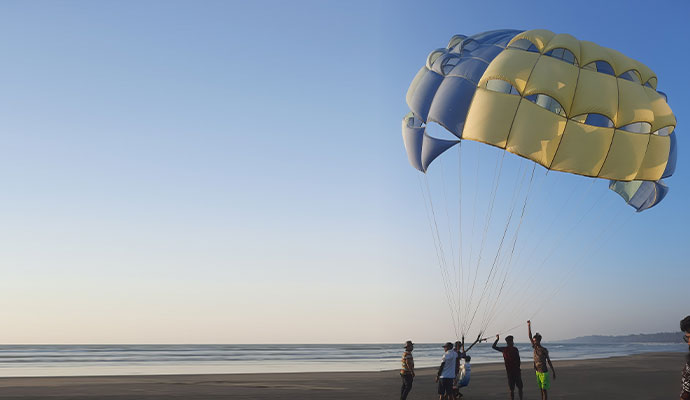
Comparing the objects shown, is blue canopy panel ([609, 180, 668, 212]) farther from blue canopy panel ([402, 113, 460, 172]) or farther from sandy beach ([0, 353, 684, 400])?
blue canopy panel ([402, 113, 460, 172])

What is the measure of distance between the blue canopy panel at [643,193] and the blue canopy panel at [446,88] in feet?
18.0

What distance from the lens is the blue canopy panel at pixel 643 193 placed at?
15369 millimetres

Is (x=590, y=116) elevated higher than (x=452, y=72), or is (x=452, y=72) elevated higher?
(x=452, y=72)

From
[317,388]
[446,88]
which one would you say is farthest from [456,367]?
[446,88]

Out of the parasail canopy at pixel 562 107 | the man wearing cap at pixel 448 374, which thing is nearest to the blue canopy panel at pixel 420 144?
the parasail canopy at pixel 562 107

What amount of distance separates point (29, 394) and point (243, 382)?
632 centimetres

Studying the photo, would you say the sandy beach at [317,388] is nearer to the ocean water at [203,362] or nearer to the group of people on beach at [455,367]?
the group of people on beach at [455,367]

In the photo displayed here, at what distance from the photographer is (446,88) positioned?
13273 mm

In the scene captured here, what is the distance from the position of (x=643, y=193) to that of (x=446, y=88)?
665 cm

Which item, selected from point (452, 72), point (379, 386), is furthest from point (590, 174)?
point (379, 386)

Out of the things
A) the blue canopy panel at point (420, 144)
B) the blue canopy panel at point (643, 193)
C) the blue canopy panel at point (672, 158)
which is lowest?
the blue canopy panel at point (643, 193)

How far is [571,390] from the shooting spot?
1644 cm

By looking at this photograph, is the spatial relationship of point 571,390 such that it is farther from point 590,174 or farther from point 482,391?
point 590,174

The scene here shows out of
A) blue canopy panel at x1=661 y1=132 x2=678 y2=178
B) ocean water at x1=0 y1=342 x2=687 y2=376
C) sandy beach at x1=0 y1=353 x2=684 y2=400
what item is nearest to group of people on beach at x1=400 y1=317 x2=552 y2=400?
sandy beach at x1=0 y1=353 x2=684 y2=400
